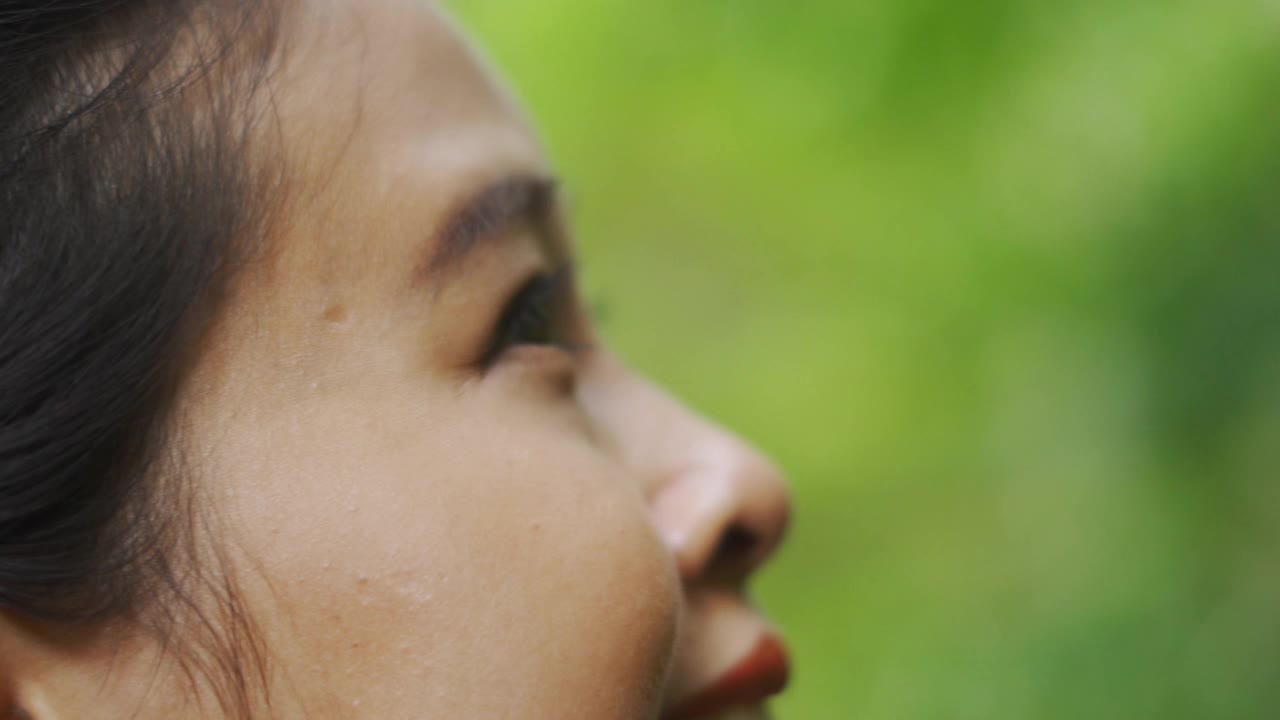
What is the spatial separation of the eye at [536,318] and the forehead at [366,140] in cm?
8

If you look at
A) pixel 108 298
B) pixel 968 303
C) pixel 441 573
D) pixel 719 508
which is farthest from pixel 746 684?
pixel 968 303

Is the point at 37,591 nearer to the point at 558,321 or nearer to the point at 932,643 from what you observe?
the point at 558,321

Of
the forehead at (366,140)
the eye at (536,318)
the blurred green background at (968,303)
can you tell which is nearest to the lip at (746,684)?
the eye at (536,318)

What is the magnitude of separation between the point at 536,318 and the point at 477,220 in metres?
0.12

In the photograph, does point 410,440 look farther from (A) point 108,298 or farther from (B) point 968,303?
(B) point 968,303

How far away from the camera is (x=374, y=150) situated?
790 mm

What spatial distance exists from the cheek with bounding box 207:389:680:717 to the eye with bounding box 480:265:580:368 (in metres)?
0.07

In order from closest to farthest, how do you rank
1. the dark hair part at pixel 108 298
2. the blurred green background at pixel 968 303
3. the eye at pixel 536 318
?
the dark hair part at pixel 108 298, the eye at pixel 536 318, the blurred green background at pixel 968 303

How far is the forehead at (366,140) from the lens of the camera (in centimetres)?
77

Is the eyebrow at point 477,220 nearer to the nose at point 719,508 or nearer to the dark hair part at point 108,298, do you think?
the dark hair part at point 108,298

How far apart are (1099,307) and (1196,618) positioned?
50cm

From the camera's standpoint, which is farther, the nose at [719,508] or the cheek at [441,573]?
the nose at [719,508]

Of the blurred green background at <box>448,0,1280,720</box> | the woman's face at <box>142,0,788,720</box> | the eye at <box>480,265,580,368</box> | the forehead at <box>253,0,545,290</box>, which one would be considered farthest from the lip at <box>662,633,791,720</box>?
the blurred green background at <box>448,0,1280,720</box>

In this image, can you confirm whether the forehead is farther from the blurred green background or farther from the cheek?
the blurred green background
